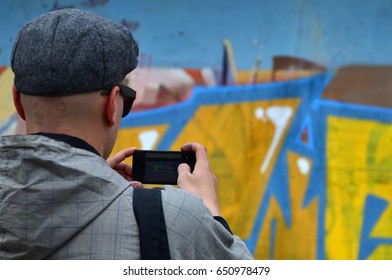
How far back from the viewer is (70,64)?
130 cm

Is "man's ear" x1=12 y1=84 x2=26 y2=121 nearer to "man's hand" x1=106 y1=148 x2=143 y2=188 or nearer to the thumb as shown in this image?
"man's hand" x1=106 y1=148 x2=143 y2=188

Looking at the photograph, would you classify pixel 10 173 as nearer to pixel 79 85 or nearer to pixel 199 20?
pixel 79 85

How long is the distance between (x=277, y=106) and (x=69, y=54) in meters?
3.86

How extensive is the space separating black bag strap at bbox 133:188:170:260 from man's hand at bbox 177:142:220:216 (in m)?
0.16

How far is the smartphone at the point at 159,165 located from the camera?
156 centimetres

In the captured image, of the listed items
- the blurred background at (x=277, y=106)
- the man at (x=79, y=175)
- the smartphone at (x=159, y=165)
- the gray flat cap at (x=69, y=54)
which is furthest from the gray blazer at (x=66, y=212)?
the blurred background at (x=277, y=106)

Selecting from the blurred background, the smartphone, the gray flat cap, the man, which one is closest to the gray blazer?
the man

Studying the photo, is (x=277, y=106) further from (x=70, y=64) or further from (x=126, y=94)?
(x=70, y=64)

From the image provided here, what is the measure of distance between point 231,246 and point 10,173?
46 centimetres

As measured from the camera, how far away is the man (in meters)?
1.26

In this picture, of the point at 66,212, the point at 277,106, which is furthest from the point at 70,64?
the point at 277,106

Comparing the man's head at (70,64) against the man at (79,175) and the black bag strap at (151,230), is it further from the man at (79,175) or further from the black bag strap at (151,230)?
the black bag strap at (151,230)

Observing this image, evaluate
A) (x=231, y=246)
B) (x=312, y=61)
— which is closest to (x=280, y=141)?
(x=312, y=61)

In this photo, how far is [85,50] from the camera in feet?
4.29
